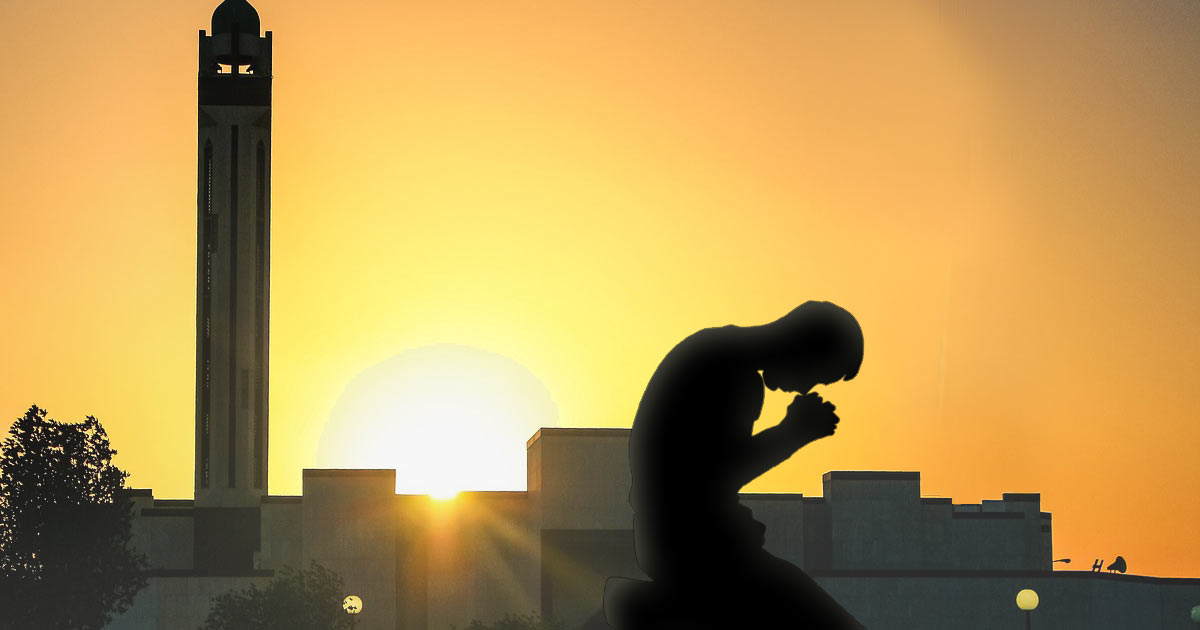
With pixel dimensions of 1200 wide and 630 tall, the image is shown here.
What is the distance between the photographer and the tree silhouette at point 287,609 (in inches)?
2628

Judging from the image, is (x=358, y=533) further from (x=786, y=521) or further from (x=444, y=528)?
(x=786, y=521)

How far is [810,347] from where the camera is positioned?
3.31 meters

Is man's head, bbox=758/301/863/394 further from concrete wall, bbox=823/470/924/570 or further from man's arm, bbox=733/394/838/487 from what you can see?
concrete wall, bbox=823/470/924/570

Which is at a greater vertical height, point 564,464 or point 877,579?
point 564,464

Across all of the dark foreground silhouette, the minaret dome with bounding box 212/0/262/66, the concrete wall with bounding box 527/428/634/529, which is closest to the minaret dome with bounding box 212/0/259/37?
the minaret dome with bounding box 212/0/262/66

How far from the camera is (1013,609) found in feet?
259

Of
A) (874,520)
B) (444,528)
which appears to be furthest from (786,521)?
(444,528)

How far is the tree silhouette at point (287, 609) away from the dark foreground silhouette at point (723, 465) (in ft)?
213

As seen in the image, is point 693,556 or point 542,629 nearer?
point 693,556

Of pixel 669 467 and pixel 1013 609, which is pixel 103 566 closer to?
pixel 1013 609

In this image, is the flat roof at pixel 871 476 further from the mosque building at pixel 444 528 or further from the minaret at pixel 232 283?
the minaret at pixel 232 283

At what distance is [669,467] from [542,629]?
193 feet

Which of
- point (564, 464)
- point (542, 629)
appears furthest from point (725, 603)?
point (564, 464)

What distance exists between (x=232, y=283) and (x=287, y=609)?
920 inches
